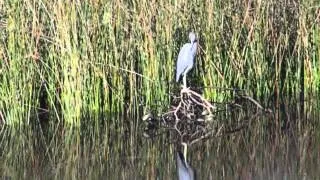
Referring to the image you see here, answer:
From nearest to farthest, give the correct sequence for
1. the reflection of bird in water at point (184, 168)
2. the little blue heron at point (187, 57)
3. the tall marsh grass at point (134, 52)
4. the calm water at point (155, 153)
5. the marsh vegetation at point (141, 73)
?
1. the reflection of bird in water at point (184, 168)
2. the calm water at point (155, 153)
3. the marsh vegetation at point (141, 73)
4. the little blue heron at point (187, 57)
5. the tall marsh grass at point (134, 52)

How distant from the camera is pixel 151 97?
18.2ft

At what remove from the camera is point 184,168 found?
13.6ft

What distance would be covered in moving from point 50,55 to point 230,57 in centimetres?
130

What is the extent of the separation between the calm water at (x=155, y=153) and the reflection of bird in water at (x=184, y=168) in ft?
0.11

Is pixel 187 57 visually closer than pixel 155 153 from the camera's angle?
No

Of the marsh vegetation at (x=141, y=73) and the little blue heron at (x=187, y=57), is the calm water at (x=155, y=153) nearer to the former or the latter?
the marsh vegetation at (x=141, y=73)

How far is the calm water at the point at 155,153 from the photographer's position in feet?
13.5

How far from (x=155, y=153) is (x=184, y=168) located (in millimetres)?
423

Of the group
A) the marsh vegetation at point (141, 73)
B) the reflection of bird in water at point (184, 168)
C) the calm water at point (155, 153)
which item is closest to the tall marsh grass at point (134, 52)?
the marsh vegetation at point (141, 73)

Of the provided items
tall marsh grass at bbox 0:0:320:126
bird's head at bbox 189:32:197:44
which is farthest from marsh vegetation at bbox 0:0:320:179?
bird's head at bbox 189:32:197:44

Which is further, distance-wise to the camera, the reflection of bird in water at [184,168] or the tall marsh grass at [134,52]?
the tall marsh grass at [134,52]

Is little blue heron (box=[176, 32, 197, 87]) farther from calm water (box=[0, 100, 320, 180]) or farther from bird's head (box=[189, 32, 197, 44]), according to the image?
calm water (box=[0, 100, 320, 180])

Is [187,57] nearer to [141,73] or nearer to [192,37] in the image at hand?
[192,37]

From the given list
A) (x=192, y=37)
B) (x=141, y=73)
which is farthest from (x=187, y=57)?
(x=141, y=73)
